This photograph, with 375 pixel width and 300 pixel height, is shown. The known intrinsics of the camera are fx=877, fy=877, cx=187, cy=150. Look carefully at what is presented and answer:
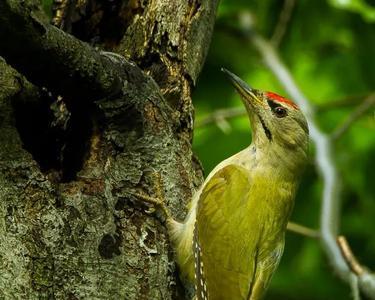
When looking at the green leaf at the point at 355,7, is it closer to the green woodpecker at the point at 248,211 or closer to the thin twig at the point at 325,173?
the thin twig at the point at 325,173

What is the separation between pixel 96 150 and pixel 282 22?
3.48 m

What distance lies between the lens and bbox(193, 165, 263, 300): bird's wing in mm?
4762

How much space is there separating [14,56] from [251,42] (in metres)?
4.36

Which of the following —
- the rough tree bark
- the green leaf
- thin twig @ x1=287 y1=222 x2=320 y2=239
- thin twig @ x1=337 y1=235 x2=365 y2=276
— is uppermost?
the green leaf

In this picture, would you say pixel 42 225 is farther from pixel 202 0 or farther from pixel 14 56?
pixel 202 0

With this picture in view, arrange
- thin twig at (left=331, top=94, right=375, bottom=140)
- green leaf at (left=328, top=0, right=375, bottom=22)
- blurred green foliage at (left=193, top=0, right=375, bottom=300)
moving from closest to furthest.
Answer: thin twig at (left=331, top=94, right=375, bottom=140) < blurred green foliage at (left=193, top=0, right=375, bottom=300) < green leaf at (left=328, top=0, right=375, bottom=22)

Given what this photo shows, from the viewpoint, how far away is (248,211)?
16.7 ft

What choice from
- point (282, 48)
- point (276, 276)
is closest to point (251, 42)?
point (282, 48)

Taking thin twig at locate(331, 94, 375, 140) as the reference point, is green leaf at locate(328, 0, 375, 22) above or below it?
above

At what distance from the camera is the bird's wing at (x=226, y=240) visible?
4.76 meters

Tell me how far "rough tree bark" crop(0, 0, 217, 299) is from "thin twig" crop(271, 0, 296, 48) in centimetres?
231

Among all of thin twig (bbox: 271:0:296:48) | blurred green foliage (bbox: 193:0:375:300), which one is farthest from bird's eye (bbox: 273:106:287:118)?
thin twig (bbox: 271:0:296:48)

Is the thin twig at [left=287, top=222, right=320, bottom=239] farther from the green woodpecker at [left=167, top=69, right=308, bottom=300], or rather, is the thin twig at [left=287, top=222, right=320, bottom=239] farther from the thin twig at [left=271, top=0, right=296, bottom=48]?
the thin twig at [left=271, top=0, right=296, bottom=48]

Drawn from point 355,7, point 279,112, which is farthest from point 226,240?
point 355,7
